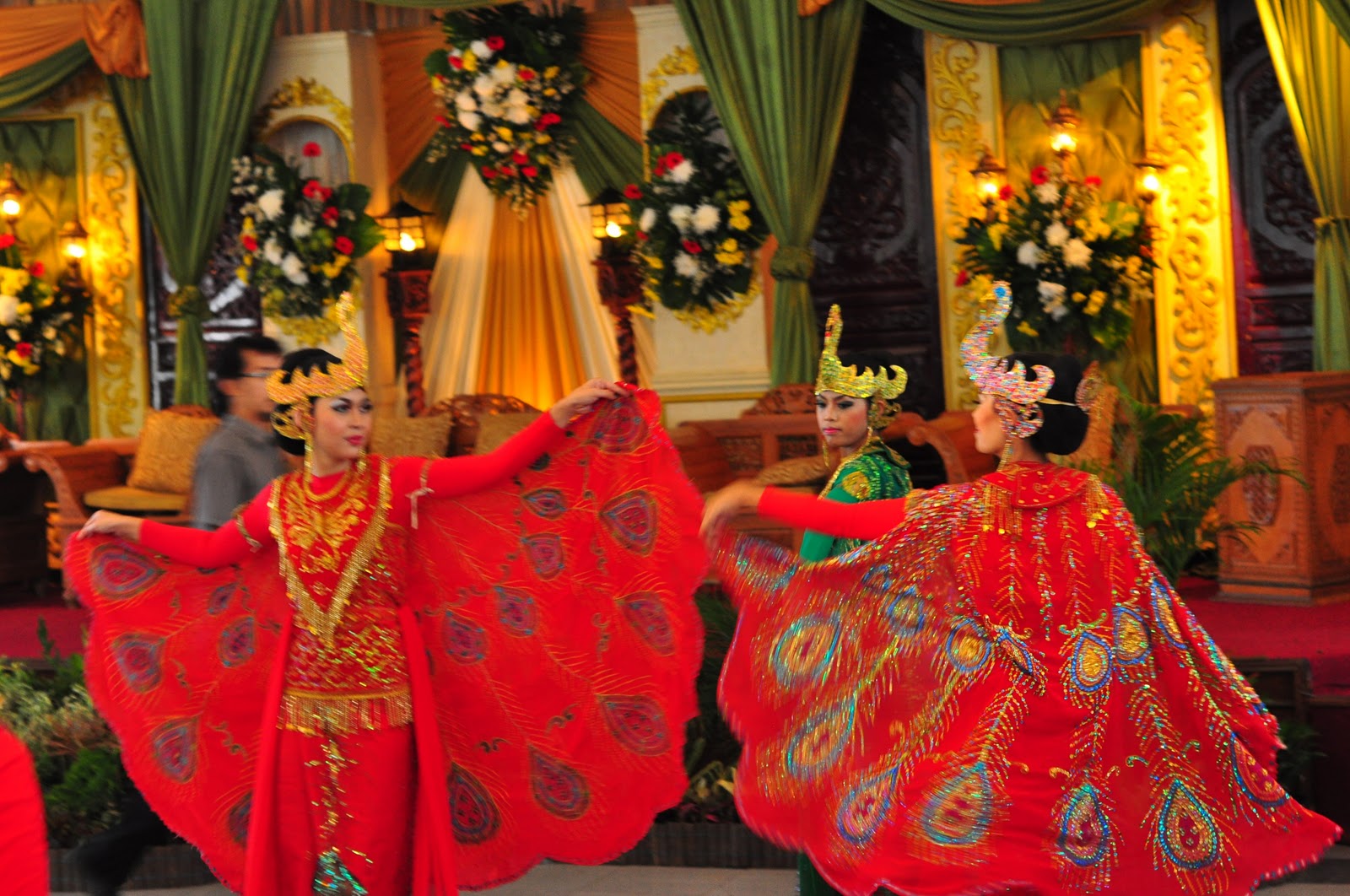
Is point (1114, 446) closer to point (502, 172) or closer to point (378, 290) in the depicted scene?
point (502, 172)

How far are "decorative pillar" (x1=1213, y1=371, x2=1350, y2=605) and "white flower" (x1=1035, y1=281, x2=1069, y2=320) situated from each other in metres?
1.05

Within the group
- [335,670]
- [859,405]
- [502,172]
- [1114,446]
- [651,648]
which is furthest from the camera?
[502,172]

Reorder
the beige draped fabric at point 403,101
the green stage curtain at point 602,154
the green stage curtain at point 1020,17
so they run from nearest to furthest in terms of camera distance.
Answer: the green stage curtain at point 1020,17 → the green stage curtain at point 602,154 → the beige draped fabric at point 403,101

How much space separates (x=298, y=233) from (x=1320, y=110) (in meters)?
5.12

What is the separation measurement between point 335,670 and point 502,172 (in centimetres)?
594

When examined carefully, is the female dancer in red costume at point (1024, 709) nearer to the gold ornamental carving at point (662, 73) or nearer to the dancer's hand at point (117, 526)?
the dancer's hand at point (117, 526)

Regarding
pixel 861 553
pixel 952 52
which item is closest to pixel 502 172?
pixel 952 52

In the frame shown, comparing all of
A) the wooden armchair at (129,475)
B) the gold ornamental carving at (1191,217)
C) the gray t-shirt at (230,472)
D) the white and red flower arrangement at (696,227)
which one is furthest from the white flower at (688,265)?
the gray t-shirt at (230,472)

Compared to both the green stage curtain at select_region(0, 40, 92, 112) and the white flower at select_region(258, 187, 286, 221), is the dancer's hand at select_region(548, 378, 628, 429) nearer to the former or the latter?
the white flower at select_region(258, 187, 286, 221)

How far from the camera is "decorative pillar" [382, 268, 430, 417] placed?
9.29 m

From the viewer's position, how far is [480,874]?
369 centimetres

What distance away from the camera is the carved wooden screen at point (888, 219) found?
834 centimetres

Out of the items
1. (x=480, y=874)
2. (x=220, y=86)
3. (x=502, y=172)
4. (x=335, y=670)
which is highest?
(x=220, y=86)

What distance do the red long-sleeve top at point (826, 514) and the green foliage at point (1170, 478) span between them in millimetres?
2476
